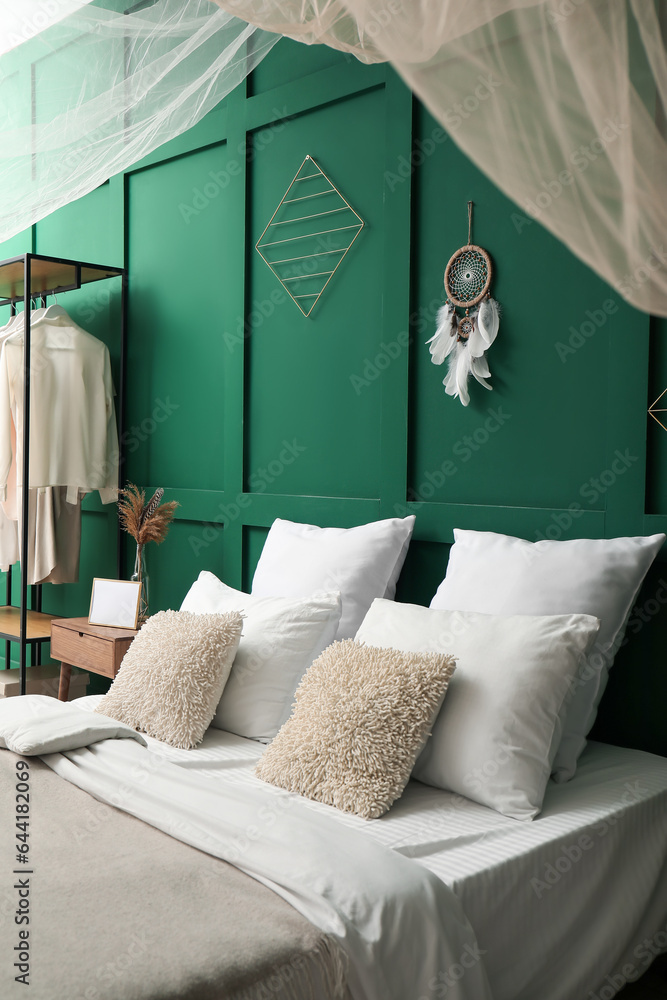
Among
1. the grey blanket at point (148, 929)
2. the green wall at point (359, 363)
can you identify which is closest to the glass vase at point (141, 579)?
the green wall at point (359, 363)

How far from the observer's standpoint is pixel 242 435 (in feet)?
11.0

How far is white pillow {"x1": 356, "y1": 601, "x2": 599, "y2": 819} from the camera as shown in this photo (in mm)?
1847

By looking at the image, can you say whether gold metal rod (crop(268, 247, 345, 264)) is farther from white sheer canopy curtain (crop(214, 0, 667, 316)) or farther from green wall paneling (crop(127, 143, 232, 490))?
white sheer canopy curtain (crop(214, 0, 667, 316))

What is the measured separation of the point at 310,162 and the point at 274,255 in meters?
0.35

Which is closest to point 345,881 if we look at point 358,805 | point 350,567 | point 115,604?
point 358,805

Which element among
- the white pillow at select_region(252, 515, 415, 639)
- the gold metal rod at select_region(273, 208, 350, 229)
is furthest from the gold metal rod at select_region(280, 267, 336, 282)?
the white pillow at select_region(252, 515, 415, 639)

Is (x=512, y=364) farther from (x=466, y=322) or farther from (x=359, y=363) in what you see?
(x=359, y=363)

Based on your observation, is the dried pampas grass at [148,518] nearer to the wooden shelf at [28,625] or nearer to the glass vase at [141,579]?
the glass vase at [141,579]

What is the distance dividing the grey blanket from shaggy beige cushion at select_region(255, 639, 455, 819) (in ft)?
1.27

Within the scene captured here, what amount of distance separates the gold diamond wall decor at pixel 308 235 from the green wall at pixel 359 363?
5cm

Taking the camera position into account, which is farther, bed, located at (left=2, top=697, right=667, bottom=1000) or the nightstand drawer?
the nightstand drawer

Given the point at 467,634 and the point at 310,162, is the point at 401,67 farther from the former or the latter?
the point at 310,162

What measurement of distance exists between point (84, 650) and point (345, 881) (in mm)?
2143

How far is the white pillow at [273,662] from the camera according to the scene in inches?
93.7
